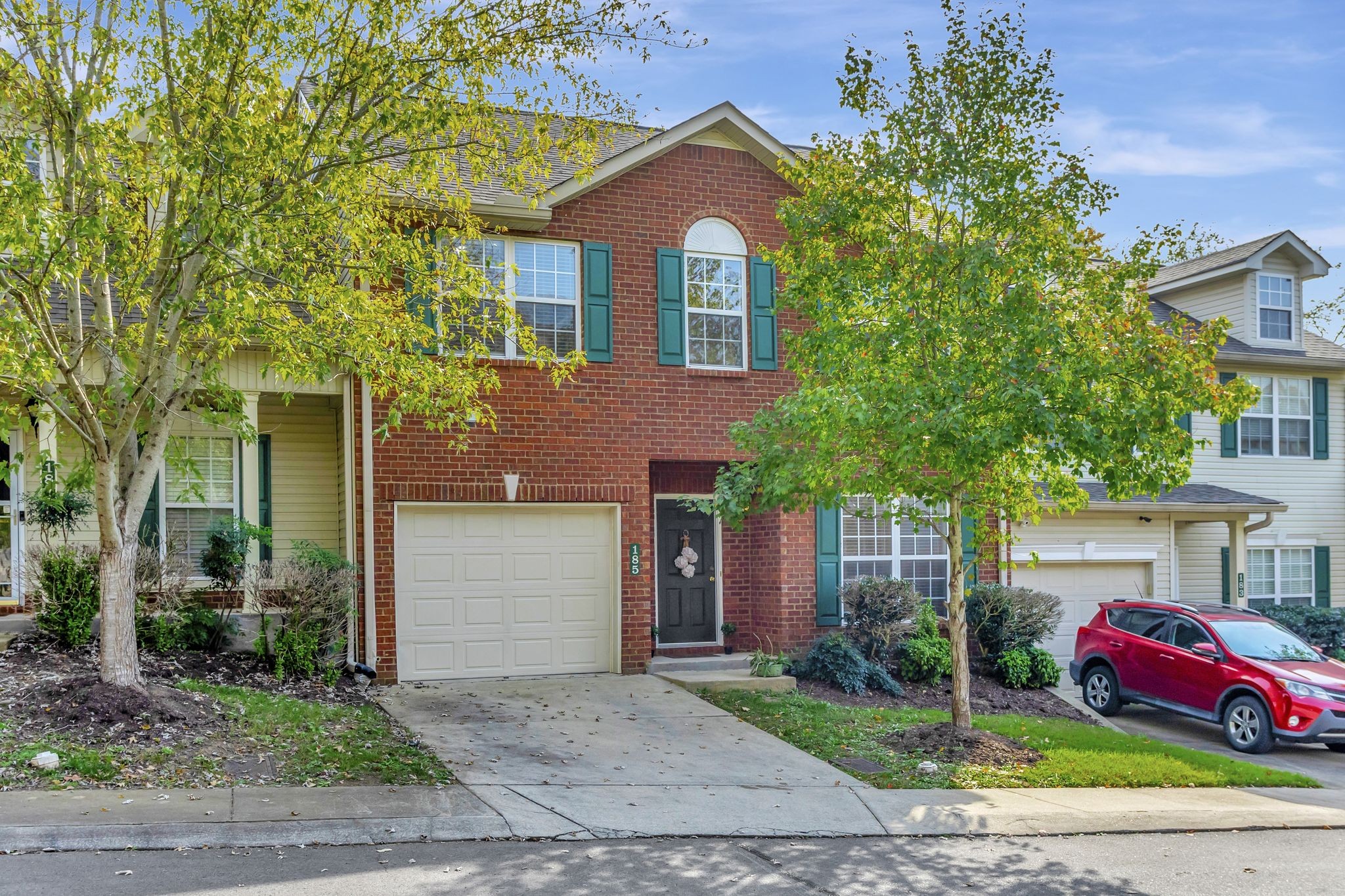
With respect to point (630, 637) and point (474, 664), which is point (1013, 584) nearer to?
point (630, 637)

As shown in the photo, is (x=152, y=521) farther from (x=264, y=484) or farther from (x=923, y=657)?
(x=923, y=657)

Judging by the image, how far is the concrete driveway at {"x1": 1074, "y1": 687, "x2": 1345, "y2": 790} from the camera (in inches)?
476

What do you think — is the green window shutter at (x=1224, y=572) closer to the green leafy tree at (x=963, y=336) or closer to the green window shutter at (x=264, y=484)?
the green leafy tree at (x=963, y=336)

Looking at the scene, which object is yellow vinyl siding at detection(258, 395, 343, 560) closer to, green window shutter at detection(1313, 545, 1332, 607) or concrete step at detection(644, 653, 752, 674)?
concrete step at detection(644, 653, 752, 674)

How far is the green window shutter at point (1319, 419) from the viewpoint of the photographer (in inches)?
826

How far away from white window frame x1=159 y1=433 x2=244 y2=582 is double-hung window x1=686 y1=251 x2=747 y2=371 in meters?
6.03

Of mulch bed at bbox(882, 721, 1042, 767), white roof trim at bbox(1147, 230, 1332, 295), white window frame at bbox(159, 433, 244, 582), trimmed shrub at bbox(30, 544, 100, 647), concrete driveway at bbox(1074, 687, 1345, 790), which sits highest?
white roof trim at bbox(1147, 230, 1332, 295)

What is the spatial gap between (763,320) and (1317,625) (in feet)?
38.3

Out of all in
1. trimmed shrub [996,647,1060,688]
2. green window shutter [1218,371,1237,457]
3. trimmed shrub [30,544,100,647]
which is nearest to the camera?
trimmed shrub [30,544,100,647]

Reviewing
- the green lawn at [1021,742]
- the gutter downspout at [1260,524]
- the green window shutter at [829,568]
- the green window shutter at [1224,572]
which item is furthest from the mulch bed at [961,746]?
the green window shutter at [1224,572]

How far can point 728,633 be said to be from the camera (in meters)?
15.3

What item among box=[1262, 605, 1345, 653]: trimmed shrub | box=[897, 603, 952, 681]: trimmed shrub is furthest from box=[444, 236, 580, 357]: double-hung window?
box=[1262, 605, 1345, 653]: trimmed shrub

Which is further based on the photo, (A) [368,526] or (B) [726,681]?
(B) [726,681]

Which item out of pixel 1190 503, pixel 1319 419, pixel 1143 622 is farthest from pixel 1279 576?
pixel 1143 622
